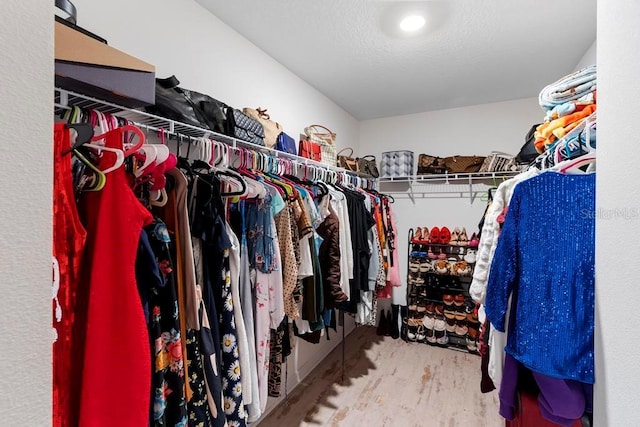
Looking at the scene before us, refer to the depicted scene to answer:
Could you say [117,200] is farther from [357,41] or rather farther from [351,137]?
[351,137]

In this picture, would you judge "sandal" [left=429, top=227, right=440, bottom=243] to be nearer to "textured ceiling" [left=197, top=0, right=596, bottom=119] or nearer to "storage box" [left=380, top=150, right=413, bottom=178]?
"storage box" [left=380, top=150, right=413, bottom=178]

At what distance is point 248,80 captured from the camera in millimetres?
2010

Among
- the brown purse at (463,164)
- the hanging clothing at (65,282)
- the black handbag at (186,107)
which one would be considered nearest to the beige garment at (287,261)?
the black handbag at (186,107)

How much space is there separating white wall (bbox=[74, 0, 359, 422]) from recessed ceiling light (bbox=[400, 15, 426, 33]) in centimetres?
97

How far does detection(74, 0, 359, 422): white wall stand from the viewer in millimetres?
1304

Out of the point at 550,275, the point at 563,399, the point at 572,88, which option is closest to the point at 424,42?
the point at 572,88

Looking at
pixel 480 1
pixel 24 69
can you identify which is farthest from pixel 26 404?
pixel 480 1

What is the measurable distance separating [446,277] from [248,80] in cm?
259

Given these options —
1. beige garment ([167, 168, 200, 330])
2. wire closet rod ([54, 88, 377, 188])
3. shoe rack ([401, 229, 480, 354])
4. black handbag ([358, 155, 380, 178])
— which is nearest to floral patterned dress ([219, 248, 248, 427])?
beige garment ([167, 168, 200, 330])

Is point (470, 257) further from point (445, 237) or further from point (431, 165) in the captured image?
point (431, 165)

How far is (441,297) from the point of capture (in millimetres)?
3070

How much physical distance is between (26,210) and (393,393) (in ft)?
7.91

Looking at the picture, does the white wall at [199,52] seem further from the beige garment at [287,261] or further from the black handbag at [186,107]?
the beige garment at [287,261]

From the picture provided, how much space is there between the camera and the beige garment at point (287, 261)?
149cm
